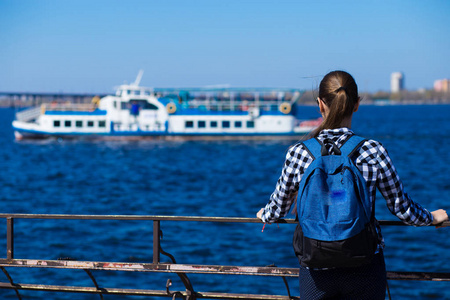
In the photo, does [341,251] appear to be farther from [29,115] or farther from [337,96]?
[29,115]

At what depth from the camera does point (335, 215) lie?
8.21 feet

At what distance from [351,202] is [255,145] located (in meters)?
55.3

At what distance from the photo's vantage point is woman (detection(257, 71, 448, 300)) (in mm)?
2619

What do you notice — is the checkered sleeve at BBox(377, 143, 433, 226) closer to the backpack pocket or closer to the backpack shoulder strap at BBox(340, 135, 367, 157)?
the backpack shoulder strap at BBox(340, 135, 367, 157)

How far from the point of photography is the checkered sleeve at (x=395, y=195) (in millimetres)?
2621

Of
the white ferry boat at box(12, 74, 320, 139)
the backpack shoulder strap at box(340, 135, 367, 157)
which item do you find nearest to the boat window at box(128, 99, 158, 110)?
the white ferry boat at box(12, 74, 320, 139)

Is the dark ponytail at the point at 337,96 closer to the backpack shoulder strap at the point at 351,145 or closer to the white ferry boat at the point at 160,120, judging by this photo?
the backpack shoulder strap at the point at 351,145

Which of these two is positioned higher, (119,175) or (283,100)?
(283,100)

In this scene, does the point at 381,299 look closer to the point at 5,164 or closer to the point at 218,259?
the point at 218,259

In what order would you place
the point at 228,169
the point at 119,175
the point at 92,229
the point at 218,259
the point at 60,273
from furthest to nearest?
the point at 228,169, the point at 119,175, the point at 92,229, the point at 218,259, the point at 60,273

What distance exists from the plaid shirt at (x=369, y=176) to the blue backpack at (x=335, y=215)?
0.06 metres

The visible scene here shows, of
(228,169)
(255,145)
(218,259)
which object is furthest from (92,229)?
(255,145)

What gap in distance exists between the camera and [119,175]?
37.5 m

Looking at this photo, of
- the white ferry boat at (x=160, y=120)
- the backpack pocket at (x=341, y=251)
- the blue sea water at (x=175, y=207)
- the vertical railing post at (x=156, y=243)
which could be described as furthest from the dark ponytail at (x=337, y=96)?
the white ferry boat at (x=160, y=120)
